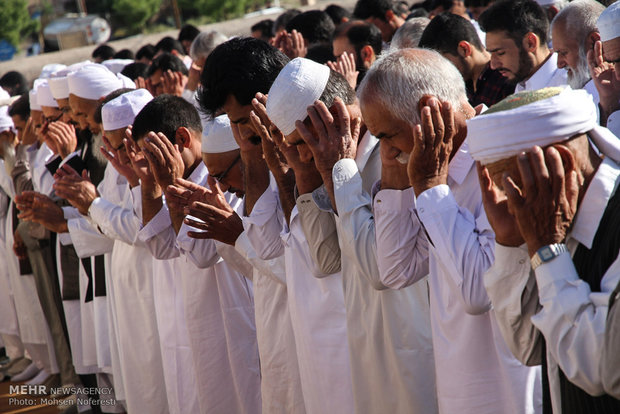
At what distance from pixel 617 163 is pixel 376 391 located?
4.71 feet

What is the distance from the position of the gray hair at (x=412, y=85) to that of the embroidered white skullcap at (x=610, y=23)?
3.51 ft

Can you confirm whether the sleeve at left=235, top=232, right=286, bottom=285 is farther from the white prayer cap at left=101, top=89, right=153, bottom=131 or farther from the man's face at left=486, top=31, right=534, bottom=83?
the man's face at left=486, top=31, right=534, bottom=83

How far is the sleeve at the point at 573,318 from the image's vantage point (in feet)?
6.17

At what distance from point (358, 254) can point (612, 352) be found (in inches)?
46.1

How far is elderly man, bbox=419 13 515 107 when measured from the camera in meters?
5.02

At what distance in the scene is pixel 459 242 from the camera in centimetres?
241

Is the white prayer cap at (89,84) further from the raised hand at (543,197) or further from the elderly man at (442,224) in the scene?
the raised hand at (543,197)

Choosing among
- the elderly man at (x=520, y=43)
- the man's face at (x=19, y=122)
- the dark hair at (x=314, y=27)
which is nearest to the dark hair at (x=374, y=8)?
the dark hair at (x=314, y=27)

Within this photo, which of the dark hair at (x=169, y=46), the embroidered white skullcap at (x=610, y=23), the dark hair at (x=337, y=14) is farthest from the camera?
the dark hair at (x=169, y=46)

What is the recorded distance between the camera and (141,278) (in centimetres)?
491

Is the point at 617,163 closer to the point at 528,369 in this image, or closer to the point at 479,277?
the point at 479,277

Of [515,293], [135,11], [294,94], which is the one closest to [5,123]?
[294,94]

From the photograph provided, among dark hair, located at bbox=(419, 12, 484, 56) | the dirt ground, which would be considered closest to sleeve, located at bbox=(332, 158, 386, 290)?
dark hair, located at bbox=(419, 12, 484, 56)

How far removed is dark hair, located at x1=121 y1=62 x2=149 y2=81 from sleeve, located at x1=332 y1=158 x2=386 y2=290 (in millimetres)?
6158
